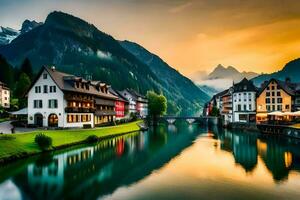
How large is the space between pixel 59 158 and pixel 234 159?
97.3ft

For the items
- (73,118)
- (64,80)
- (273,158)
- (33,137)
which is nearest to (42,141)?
(33,137)

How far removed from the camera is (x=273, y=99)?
11794cm

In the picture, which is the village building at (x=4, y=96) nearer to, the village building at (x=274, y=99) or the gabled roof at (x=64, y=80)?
the gabled roof at (x=64, y=80)

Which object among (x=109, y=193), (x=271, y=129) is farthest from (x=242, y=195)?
(x=271, y=129)

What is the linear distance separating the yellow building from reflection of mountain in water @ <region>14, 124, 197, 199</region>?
238 feet

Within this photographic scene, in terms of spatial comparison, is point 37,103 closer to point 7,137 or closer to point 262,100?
point 7,137

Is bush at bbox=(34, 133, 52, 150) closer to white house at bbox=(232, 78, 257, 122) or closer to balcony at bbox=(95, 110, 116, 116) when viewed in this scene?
balcony at bbox=(95, 110, 116, 116)

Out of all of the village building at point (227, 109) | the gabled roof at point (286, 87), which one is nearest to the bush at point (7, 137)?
the gabled roof at point (286, 87)

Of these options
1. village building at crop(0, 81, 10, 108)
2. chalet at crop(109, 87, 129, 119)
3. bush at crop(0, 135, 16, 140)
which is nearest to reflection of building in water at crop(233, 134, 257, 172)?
bush at crop(0, 135, 16, 140)

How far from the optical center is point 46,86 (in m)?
77.1

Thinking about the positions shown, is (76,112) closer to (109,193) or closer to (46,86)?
(46,86)

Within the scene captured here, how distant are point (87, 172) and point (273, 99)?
9626 cm

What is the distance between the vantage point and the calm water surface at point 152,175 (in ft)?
101

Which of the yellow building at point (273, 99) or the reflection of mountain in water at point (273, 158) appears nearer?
the reflection of mountain in water at point (273, 158)
